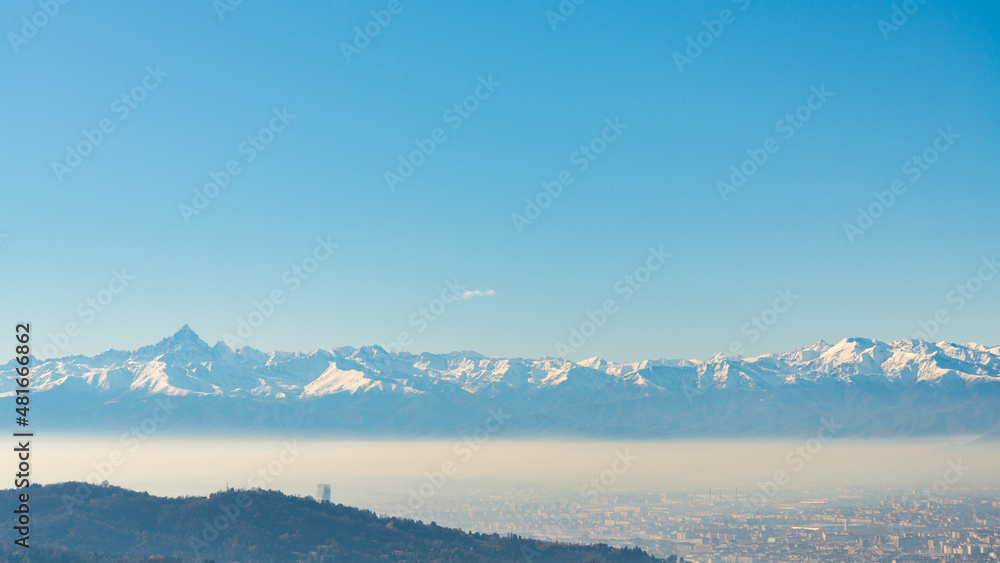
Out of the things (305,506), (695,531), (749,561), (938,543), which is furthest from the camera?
(695,531)

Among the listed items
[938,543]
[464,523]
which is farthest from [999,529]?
[464,523]

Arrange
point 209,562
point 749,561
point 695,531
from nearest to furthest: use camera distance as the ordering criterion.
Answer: point 209,562, point 749,561, point 695,531

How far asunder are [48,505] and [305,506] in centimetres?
2809

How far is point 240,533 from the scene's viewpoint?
92375 millimetres

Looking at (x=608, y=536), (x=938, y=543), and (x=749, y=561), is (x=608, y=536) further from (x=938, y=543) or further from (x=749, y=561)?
(x=938, y=543)

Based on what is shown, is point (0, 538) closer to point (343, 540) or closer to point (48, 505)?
point (48, 505)

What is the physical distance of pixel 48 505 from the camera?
94.6 m

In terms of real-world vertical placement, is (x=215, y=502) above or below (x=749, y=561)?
above

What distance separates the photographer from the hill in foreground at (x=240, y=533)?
88438 mm

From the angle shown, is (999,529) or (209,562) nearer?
(209,562)

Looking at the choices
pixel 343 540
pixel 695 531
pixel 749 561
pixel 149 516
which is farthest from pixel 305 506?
pixel 695 531

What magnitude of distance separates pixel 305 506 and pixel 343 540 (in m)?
9.30

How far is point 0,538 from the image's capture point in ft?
273

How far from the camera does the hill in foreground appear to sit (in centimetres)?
8844
